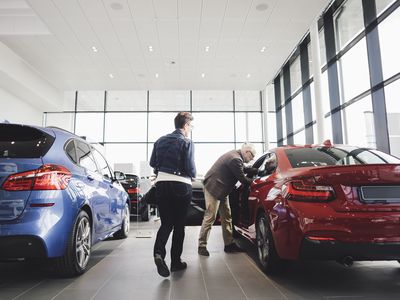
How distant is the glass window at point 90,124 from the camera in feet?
45.3

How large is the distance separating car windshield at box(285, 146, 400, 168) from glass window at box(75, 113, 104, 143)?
1223cm

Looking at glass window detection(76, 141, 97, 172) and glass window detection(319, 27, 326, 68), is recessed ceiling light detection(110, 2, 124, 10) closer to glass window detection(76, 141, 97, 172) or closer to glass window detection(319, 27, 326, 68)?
glass window detection(76, 141, 97, 172)

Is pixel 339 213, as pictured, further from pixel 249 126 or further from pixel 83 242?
pixel 249 126

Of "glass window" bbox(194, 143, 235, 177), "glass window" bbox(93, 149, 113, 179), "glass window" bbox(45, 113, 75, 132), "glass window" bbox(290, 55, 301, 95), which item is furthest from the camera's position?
"glass window" bbox(45, 113, 75, 132)

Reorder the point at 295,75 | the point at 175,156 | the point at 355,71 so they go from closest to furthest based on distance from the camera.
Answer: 1. the point at 175,156
2. the point at 355,71
3. the point at 295,75

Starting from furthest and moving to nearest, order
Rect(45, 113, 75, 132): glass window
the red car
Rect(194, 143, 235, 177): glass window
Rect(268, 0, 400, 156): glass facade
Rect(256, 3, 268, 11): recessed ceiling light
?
Rect(45, 113, 75, 132): glass window, Rect(194, 143, 235, 177): glass window, Rect(256, 3, 268, 11): recessed ceiling light, Rect(268, 0, 400, 156): glass facade, the red car

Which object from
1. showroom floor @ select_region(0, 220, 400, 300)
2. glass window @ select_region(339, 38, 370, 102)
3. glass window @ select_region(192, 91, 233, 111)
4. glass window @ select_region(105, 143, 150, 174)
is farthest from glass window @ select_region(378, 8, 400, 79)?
glass window @ select_region(105, 143, 150, 174)

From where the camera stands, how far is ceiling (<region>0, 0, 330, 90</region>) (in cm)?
717

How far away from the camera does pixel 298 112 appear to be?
34.8ft

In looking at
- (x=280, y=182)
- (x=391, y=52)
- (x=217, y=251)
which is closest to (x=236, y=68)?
(x=391, y=52)

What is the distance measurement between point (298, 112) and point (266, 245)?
8.75 metres

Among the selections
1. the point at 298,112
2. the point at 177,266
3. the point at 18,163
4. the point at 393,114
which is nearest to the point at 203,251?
the point at 177,266

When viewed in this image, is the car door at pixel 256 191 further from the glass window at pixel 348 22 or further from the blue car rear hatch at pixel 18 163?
the glass window at pixel 348 22

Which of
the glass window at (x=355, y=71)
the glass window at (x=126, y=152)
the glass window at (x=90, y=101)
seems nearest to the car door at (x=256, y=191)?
the glass window at (x=355, y=71)
